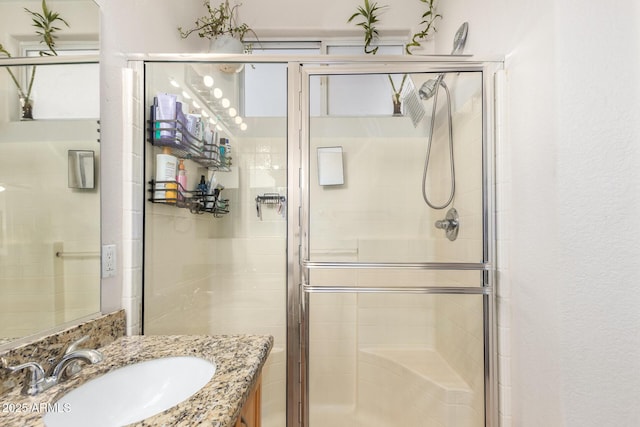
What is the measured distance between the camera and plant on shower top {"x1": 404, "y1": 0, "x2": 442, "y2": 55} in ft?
7.35

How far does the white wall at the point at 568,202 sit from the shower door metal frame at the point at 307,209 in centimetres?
10

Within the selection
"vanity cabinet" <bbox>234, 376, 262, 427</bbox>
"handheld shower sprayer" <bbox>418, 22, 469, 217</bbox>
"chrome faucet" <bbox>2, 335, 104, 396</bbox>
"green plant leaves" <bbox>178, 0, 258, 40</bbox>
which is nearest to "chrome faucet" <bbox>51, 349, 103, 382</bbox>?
"chrome faucet" <bbox>2, 335, 104, 396</bbox>

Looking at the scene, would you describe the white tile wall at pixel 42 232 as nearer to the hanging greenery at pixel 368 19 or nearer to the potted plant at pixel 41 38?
the potted plant at pixel 41 38

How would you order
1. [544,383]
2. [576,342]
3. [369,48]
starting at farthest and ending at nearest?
1. [369,48]
2. [544,383]
3. [576,342]

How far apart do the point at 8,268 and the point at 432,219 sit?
4.75 ft

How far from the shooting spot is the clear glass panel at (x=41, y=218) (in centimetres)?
80

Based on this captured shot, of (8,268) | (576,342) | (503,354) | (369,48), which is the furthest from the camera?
(369,48)

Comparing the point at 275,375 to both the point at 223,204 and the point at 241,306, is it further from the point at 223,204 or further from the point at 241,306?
the point at 223,204

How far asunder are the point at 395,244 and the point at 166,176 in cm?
103

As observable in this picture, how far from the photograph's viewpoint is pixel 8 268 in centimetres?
81

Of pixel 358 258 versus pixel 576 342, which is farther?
pixel 358 258

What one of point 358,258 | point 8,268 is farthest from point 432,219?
point 8,268

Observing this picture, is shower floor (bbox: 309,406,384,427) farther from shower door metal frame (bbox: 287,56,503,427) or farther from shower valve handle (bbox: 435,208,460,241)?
shower valve handle (bbox: 435,208,460,241)

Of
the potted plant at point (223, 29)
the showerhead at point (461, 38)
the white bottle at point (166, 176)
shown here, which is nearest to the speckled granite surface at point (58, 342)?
the white bottle at point (166, 176)
